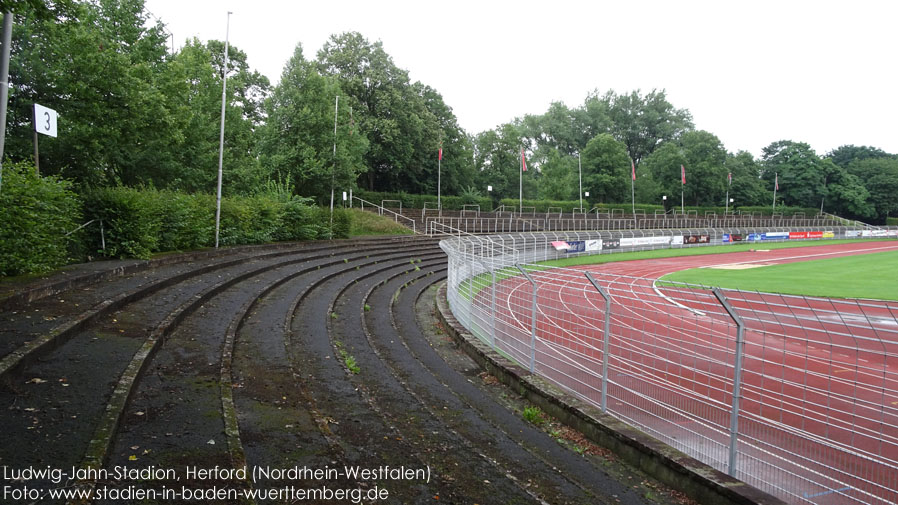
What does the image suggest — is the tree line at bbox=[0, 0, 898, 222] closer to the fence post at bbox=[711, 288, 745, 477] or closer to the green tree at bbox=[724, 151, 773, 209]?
the green tree at bbox=[724, 151, 773, 209]

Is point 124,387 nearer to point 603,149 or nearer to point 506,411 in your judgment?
point 506,411

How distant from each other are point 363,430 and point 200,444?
Answer: 1670 mm

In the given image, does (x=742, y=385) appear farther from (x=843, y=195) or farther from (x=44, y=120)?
(x=843, y=195)

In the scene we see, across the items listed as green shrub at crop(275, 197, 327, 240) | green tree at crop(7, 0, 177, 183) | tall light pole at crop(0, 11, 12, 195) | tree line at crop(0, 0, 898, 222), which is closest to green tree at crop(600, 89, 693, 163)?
tree line at crop(0, 0, 898, 222)

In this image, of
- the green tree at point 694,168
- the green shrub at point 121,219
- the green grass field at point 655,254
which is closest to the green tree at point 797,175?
the green tree at point 694,168

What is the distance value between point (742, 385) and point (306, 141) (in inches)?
1095

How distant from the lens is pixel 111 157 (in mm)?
20875

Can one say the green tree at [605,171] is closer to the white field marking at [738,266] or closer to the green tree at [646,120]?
the green tree at [646,120]

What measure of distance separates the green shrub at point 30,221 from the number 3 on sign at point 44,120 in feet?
3.40

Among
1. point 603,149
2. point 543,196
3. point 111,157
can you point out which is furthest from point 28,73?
point 603,149

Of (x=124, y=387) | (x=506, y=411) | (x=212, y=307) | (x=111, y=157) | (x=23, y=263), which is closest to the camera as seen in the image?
(x=124, y=387)

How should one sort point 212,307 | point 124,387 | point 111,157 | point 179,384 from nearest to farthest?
point 124,387 → point 179,384 → point 212,307 → point 111,157

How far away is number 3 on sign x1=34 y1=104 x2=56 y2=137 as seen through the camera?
9.11 metres

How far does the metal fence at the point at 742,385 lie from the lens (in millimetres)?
4622
